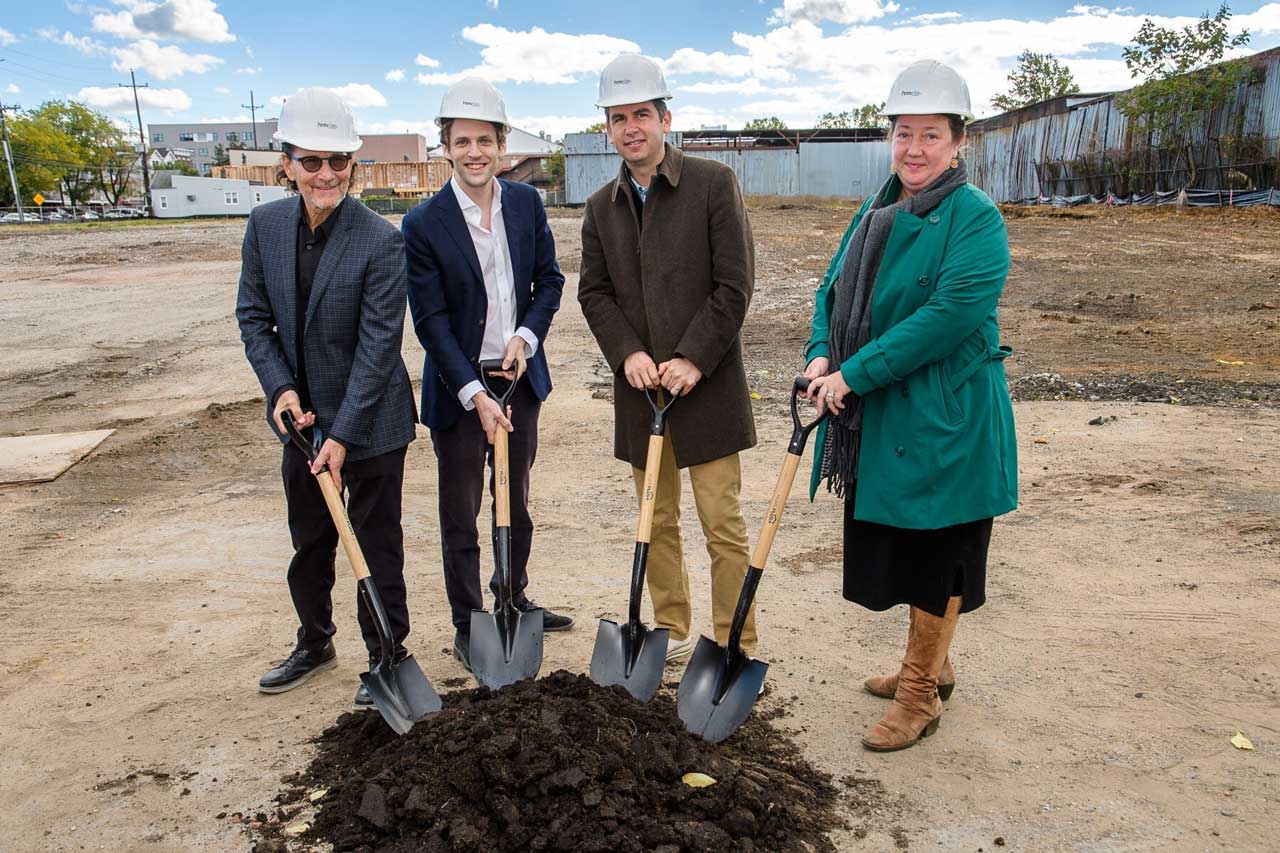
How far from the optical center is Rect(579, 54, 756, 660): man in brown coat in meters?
3.69

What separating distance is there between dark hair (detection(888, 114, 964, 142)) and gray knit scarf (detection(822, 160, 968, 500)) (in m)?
0.10

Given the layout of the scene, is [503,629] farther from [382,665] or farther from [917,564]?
[917,564]

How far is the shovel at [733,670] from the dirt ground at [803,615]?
325mm

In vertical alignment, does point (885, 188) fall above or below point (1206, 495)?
above

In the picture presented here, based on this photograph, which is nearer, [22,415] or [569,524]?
[569,524]

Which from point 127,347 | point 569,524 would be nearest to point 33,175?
point 127,347

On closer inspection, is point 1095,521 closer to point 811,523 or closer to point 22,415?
point 811,523

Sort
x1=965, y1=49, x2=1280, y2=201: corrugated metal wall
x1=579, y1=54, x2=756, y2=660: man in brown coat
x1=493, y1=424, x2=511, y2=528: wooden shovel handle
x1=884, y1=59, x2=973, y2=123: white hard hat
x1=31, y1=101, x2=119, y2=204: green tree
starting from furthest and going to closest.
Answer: x1=31, y1=101, x2=119, y2=204: green tree < x1=965, y1=49, x2=1280, y2=201: corrugated metal wall < x1=493, y1=424, x2=511, y2=528: wooden shovel handle < x1=579, y1=54, x2=756, y2=660: man in brown coat < x1=884, y1=59, x2=973, y2=123: white hard hat

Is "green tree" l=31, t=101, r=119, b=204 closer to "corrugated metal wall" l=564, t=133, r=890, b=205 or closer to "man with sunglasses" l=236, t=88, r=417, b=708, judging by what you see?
"corrugated metal wall" l=564, t=133, r=890, b=205

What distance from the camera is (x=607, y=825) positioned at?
2.75 metres

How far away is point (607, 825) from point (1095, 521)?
4.09 metres

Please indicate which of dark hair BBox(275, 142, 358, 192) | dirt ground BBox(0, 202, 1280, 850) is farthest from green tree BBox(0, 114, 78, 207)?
dark hair BBox(275, 142, 358, 192)

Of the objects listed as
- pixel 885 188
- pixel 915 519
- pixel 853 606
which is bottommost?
pixel 853 606

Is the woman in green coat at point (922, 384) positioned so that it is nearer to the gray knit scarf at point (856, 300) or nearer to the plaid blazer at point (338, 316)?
the gray knit scarf at point (856, 300)
